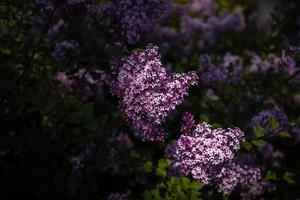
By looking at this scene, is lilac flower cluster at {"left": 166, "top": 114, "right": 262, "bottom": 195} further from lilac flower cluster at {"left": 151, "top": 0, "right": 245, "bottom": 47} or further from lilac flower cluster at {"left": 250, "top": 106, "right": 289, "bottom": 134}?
lilac flower cluster at {"left": 151, "top": 0, "right": 245, "bottom": 47}

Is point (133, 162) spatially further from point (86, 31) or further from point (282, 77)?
point (282, 77)

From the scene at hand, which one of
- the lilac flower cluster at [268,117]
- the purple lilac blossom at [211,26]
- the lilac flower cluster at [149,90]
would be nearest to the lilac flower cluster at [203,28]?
the purple lilac blossom at [211,26]

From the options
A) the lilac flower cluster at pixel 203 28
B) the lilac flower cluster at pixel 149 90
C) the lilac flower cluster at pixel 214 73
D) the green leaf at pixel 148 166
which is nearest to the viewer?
the lilac flower cluster at pixel 149 90

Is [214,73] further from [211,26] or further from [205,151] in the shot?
[211,26]

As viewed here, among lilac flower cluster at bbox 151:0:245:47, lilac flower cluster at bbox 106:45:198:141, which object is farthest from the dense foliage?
lilac flower cluster at bbox 151:0:245:47

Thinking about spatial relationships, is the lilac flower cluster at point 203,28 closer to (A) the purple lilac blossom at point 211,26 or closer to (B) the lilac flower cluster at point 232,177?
(A) the purple lilac blossom at point 211,26

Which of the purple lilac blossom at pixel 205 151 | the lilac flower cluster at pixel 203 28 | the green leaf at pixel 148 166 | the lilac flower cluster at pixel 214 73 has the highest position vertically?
the lilac flower cluster at pixel 203 28

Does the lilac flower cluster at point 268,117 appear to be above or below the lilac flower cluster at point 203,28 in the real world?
below

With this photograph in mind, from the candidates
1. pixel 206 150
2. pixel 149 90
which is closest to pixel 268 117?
pixel 206 150
